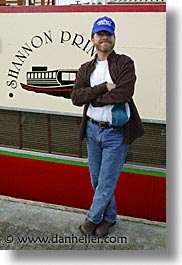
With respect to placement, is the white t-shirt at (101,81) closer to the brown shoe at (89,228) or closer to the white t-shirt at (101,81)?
the white t-shirt at (101,81)

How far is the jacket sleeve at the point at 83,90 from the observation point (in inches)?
112

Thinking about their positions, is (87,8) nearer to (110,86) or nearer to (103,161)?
(110,86)

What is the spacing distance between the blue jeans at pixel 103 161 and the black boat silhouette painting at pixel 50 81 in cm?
38

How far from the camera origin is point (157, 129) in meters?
3.18

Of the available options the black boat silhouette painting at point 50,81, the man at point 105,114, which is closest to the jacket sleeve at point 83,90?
the man at point 105,114

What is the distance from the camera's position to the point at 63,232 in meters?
3.29

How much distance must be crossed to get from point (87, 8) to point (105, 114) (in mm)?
767

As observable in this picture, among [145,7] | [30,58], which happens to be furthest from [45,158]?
[145,7]

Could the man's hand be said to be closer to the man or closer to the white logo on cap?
the man

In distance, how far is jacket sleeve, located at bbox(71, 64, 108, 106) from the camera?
2852 millimetres

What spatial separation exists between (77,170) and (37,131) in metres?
0.46

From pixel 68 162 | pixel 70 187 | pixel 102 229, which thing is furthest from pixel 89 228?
pixel 68 162

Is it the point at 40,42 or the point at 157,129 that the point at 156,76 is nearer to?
the point at 157,129

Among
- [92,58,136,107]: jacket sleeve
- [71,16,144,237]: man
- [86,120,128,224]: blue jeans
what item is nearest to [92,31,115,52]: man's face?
[71,16,144,237]: man
